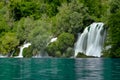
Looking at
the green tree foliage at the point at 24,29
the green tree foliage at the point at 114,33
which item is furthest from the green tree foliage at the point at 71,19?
the green tree foliage at the point at 114,33

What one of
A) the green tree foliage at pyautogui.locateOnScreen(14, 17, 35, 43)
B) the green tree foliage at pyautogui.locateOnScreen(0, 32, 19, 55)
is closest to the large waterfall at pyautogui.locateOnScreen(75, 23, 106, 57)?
the green tree foliage at pyautogui.locateOnScreen(14, 17, 35, 43)

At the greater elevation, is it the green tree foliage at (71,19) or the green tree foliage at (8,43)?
the green tree foliage at (71,19)

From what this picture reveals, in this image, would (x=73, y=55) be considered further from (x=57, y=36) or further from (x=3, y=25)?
(x=3, y=25)

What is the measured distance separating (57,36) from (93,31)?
39.5ft

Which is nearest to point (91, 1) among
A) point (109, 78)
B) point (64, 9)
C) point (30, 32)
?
point (64, 9)

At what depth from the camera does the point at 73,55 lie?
86312 mm

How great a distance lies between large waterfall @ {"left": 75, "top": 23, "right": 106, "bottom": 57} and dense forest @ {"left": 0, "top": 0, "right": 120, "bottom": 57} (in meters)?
1.72

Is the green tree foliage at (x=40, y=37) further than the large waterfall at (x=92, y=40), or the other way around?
the green tree foliage at (x=40, y=37)

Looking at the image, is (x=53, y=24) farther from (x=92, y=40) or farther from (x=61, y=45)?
(x=92, y=40)

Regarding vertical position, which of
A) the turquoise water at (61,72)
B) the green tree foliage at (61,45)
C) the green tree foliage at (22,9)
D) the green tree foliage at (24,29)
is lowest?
the turquoise water at (61,72)

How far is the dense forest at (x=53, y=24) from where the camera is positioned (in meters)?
81.9

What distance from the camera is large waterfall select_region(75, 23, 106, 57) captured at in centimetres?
8362

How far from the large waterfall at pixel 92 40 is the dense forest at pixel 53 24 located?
5.64ft

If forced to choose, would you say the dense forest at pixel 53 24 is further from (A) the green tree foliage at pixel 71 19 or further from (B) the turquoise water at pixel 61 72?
(B) the turquoise water at pixel 61 72
